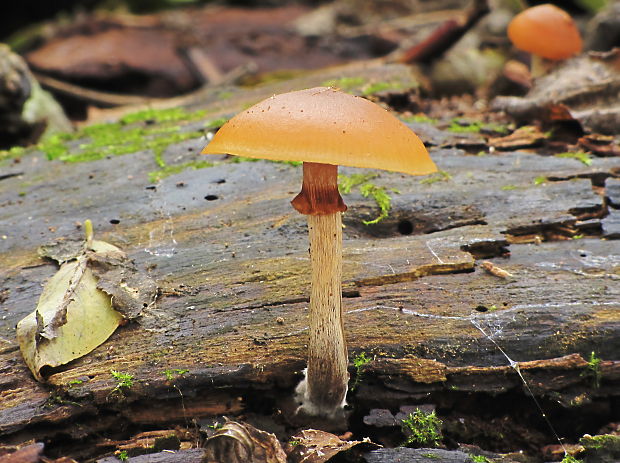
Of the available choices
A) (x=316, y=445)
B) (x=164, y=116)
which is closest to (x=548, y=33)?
(x=164, y=116)

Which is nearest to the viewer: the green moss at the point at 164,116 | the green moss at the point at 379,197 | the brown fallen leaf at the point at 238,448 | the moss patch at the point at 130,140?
the brown fallen leaf at the point at 238,448

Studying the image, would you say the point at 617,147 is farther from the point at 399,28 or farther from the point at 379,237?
the point at 399,28

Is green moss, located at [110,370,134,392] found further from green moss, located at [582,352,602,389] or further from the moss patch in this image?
green moss, located at [582,352,602,389]

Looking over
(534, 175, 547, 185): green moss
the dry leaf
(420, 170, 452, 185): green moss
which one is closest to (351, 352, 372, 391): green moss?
the dry leaf

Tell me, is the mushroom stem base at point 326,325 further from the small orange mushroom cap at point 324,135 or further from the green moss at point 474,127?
the green moss at point 474,127

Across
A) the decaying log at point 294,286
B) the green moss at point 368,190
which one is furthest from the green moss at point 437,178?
the green moss at point 368,190

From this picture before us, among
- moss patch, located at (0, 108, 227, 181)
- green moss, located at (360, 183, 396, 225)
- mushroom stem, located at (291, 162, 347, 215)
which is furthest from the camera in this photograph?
moss patch, located at (0, 108, 227, 181)

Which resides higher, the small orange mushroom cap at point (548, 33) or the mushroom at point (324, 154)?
the small orange mushroom cap at point (548, 33)
